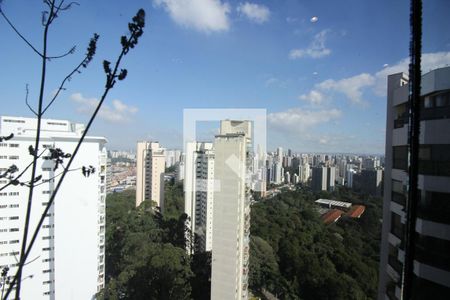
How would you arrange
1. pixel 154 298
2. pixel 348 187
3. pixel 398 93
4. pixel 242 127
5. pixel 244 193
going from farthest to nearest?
pixel 154 298, pixel 244 193, pixel 242 127, pixel 348 187, pixel 398 93

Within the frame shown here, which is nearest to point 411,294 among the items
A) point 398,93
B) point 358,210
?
point 398,93

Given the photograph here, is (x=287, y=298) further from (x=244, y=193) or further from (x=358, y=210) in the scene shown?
(x=358, y=210)

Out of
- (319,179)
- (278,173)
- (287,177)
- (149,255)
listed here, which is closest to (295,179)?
(287,177)

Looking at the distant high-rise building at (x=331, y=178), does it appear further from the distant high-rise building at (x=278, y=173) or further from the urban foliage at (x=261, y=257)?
the distant high-rise building at (x=278, y=173)

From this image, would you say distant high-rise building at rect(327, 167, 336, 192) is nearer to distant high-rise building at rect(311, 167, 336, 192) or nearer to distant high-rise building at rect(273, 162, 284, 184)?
distant high-rise building at rect(311, 167, 336, 192)

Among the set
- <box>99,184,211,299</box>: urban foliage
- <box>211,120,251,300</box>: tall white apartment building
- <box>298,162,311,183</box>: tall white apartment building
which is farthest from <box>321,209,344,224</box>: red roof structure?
<box>99,184,211,299</box>: urban foliage

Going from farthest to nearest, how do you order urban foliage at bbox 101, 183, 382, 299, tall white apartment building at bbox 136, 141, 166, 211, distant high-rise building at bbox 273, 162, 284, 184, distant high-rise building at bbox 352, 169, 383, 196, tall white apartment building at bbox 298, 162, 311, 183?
tall white apartment building at bbox 136, 141, 166, 211 < urban foliage at bbox 101, 183, 382, 299 < distant high-rise building at bbox 273, 162, 284, 184 < tall white apartment building at bbox 298, 162, 311, 183 < distant high-rise building at bbox 352, 169, 383, 196
